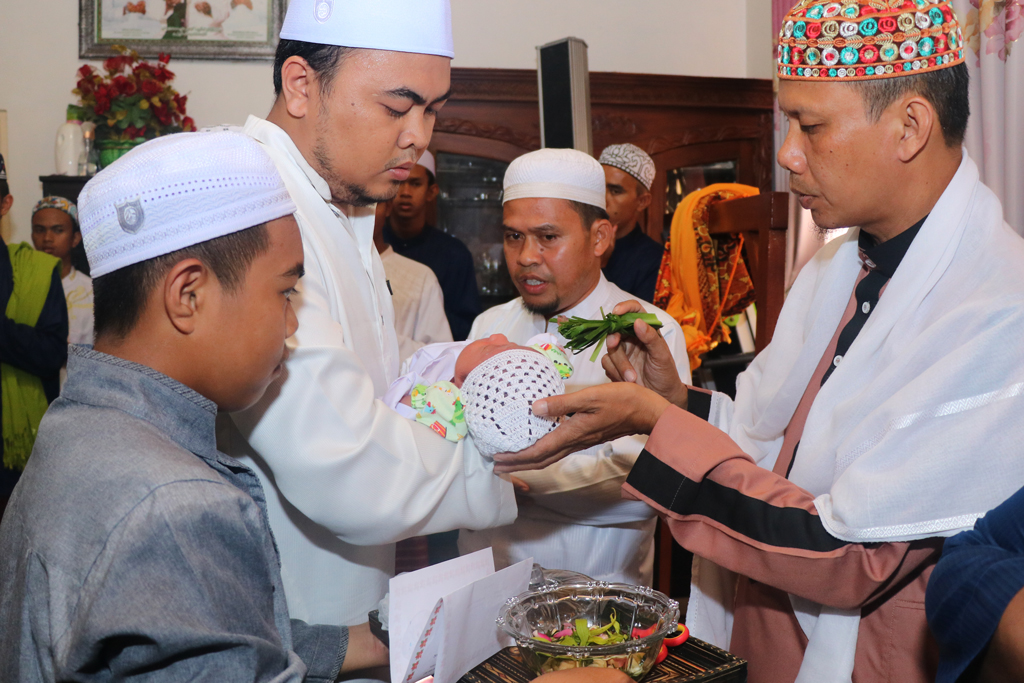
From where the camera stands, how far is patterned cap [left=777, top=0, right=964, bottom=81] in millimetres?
1439

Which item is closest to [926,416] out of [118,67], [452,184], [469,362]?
[469,362]

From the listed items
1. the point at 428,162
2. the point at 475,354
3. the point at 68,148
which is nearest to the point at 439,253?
the point at 428,162

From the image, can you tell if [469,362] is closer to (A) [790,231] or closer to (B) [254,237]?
(B) [254,237]

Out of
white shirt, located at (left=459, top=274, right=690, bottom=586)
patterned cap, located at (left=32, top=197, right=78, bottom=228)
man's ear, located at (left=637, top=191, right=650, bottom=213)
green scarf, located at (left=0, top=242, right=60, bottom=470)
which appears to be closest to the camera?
white shirt, located at (left=459, top=274, right=690, bottom=586)

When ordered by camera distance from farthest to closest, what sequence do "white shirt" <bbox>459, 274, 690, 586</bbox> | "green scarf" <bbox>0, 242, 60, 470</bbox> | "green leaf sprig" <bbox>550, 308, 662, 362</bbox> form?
"green scarf" <bbox>0, 242, 60, 470</bbox>, "white shirt" <bbox>459, 274, 690, 586</bbox>, "green leaf sprig" <bbox>550, 308, 662, 362</bbox>

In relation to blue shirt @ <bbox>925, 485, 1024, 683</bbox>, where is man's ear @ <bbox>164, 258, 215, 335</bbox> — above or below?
above

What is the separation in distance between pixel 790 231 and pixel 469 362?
2.45 m

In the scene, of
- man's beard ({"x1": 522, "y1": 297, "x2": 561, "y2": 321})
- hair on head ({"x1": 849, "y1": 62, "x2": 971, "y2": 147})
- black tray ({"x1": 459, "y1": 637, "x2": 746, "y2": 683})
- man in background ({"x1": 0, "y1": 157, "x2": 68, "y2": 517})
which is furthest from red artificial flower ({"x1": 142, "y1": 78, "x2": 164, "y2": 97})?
black tray ({"x1": 459, "y1": 637, "x2": 746, "y2": 683})

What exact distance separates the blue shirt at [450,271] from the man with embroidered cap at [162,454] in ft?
11.5

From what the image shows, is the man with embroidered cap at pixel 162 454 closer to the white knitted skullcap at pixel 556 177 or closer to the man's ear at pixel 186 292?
the man's ear at pixel 186 292

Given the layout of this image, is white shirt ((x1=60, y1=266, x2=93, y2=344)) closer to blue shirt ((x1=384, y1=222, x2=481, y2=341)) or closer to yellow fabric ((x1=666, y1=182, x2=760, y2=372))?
blue shirt ((x1=384, y1=222, x2=481, y2=341))

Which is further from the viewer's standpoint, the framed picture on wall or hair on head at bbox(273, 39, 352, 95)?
the framed picture on wall

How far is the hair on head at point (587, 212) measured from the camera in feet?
9.49

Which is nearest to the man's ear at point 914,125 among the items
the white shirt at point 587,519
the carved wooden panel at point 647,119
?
the white shirt at point 587,519
